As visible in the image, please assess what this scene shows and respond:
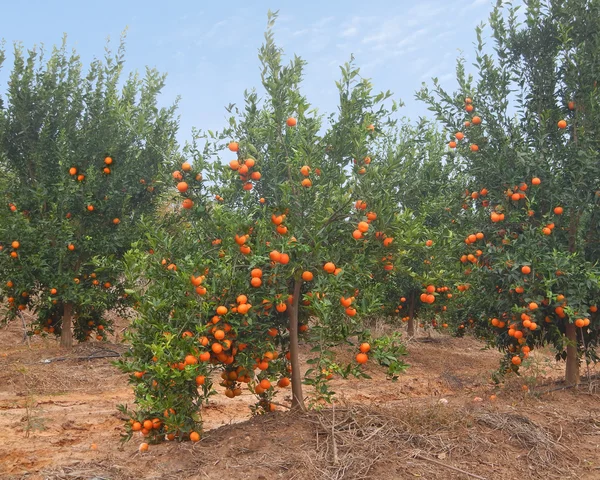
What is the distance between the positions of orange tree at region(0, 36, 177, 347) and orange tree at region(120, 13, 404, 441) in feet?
21.0

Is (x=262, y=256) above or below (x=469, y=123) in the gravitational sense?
below

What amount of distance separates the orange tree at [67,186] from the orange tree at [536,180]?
6.74m

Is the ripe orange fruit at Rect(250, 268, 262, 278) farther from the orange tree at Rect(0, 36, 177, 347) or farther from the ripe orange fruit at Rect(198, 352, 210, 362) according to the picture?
the orange tree at Rect(0, 36, 177, 347)

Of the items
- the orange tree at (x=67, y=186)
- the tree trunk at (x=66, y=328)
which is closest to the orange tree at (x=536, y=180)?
the orange tree at (x=67, y=186)

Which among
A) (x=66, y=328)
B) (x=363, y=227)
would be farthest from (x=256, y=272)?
(x=66, y=328)

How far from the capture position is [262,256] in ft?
17.1

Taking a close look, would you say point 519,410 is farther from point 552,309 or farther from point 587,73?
point 587,73

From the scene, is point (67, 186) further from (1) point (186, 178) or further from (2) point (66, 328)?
(1) point (186, 178)

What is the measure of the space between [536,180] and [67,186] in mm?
9239

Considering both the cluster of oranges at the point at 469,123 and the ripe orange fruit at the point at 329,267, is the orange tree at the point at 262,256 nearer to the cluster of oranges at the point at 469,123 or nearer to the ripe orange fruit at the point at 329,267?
the ripe orange fruit at the point at 329,267

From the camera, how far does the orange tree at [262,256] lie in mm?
5164

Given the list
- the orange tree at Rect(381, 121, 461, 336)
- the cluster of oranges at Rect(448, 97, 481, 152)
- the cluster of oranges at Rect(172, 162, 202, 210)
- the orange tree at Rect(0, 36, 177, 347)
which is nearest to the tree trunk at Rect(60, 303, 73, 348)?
the orange tree at Rect(0, 36, 177, 347)

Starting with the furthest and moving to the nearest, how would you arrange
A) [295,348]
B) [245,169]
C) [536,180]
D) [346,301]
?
1. [536,180]
2. [295,348]
3. [245,169]
4. [346,301]

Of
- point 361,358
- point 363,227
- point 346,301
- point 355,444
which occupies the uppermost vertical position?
point 363,227
